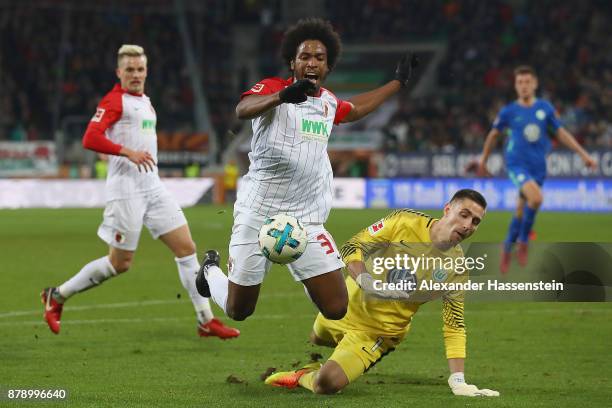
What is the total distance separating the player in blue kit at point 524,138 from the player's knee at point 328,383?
733cm

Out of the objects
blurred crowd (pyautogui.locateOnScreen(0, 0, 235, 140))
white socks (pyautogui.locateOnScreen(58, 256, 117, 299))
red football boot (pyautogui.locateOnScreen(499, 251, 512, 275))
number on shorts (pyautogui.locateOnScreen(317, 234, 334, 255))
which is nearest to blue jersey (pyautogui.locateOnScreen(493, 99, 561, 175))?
red football boot (pyautogui.locateOnScreen(499, 251, 512, 275))

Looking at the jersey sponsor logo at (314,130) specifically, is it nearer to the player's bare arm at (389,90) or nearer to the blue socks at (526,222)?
the player's bare arm at (389,90)

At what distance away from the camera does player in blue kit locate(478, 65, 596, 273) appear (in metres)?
13.6

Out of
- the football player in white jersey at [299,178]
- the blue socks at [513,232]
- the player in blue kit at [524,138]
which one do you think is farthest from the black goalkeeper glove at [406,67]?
the blue socks at [513,232]

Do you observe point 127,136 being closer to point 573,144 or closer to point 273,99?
point 273,99

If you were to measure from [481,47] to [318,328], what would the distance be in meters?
30.4

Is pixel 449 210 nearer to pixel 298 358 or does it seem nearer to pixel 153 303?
pixel 298 358

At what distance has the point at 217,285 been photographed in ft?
24.7

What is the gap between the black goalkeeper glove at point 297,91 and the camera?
5.91 meters

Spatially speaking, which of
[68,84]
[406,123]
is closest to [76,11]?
[68,84]

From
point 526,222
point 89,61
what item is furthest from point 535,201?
point 89,61

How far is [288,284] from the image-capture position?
1306 cm

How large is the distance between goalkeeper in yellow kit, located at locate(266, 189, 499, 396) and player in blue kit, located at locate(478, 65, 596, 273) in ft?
23.1

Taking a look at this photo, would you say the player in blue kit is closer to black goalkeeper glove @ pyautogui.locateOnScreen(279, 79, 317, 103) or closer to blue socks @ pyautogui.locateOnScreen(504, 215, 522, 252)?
blue socks @ pyautogui.locateOnScreen(504, 215, 522, 252)
